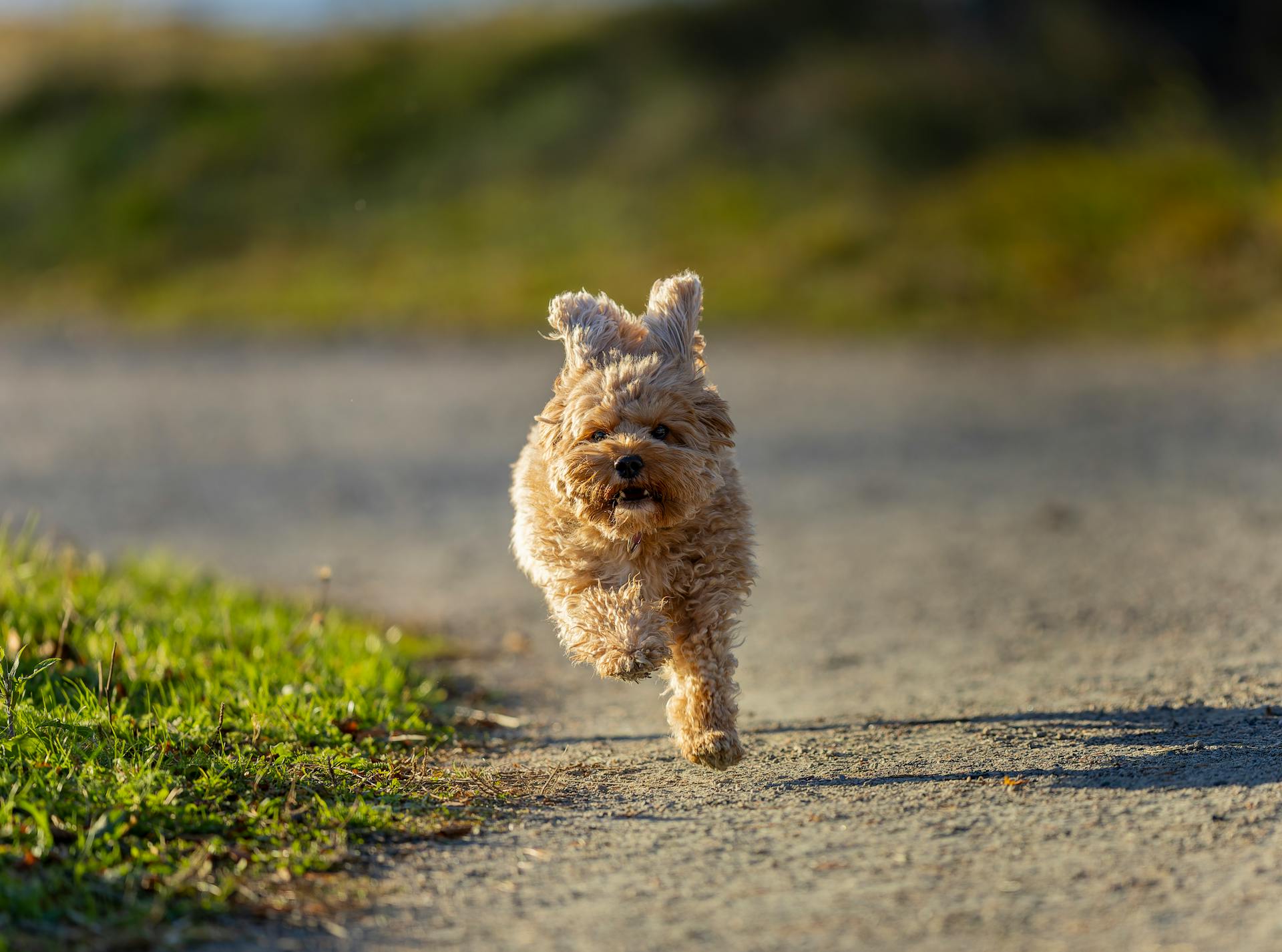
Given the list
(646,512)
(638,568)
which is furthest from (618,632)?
(646,512)

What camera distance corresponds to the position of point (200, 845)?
4.62m

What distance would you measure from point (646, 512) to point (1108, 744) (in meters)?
1.98

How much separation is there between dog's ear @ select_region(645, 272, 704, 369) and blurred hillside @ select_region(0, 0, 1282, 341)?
50.0 feet

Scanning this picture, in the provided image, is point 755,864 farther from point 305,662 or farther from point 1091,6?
point 1091,6

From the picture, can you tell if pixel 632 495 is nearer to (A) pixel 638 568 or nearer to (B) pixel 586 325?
(A) pixel 638 568

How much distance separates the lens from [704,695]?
18.4ft

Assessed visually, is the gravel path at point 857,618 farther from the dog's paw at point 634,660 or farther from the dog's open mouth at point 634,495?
the dog's open mouth at point 634,495

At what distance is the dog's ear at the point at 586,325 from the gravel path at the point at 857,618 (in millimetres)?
1670

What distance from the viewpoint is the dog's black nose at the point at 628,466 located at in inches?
217

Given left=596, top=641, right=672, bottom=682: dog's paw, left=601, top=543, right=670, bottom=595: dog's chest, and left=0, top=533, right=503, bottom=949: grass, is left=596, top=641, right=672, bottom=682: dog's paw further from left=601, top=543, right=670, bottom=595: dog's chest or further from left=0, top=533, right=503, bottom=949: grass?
left=0, top=533, right=503, bottom=949: grass

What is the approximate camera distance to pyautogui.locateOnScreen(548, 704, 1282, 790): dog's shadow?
16.8ft

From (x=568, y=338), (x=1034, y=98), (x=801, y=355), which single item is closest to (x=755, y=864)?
(x=568, y=338)

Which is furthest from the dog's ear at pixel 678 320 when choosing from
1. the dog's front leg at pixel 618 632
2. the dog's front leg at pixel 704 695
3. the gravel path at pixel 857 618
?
the gravel path at pixel 857 618

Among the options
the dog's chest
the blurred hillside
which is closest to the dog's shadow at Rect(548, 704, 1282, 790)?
the dog's chest
